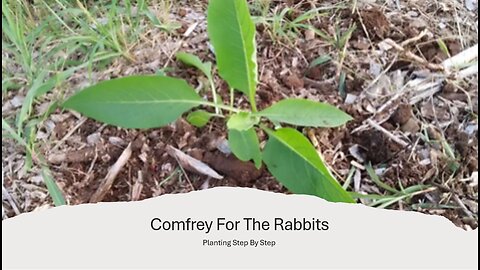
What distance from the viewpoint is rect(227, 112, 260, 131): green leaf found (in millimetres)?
524

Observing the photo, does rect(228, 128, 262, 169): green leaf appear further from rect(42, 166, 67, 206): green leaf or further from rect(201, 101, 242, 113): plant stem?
rect(42, 166, 67, 206): green leaf

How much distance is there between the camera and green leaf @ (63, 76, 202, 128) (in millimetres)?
516

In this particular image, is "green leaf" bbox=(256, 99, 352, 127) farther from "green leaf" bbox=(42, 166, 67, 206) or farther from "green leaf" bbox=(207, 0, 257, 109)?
"green leaf" bbox=(42, 166, 67, 206)

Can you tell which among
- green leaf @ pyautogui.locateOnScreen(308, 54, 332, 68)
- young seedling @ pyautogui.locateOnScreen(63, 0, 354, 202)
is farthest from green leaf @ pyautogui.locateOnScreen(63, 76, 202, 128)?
green leaf @ pyautogui.locateOnScreen(308, 54, 332, 68)

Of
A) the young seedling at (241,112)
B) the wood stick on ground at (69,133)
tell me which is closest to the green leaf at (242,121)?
the young seedling at (241,112)

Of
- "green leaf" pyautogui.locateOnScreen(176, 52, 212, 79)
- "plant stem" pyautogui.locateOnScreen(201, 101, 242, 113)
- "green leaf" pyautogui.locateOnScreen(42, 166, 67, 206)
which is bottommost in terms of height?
"green leaf" pyautogui.locateOnScreen(42, 166, 67, 206)

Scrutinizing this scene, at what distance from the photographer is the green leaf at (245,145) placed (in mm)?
525

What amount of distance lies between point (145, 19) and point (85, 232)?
0.64 feet

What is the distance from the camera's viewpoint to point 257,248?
532 millimetres

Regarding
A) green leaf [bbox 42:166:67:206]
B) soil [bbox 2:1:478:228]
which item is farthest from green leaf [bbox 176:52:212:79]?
green leaf [bbox 42:166:67:206]

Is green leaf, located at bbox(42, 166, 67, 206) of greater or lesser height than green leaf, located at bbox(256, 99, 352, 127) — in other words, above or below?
below

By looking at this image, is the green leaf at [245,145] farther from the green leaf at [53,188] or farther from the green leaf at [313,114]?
the green leaf at [53,188]

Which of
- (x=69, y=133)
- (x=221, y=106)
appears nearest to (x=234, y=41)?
(x=221, y=106)

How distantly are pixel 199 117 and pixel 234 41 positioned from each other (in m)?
0.07
